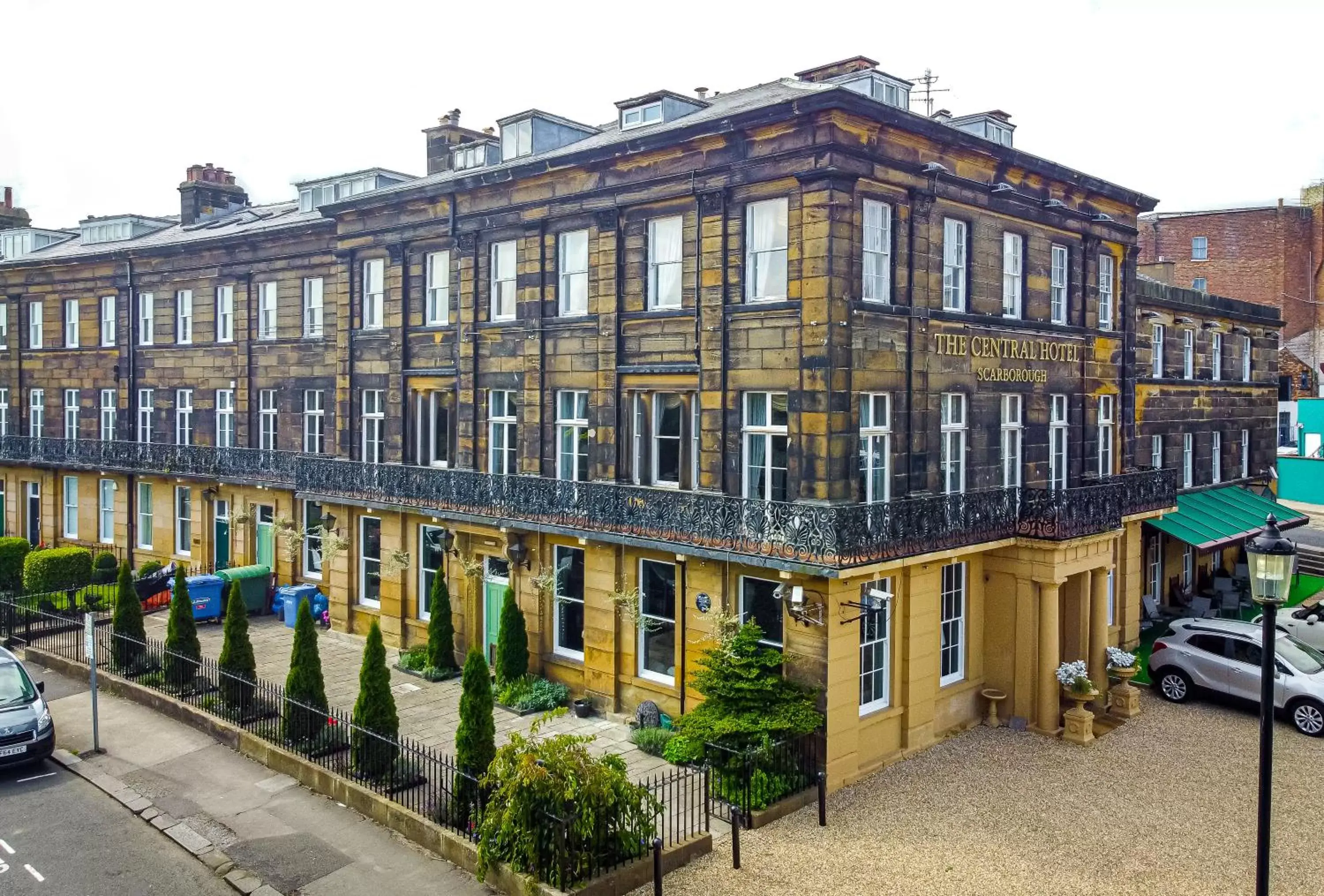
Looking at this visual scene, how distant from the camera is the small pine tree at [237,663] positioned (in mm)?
18484

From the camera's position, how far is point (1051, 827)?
14602mm

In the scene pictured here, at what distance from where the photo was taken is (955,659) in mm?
19094

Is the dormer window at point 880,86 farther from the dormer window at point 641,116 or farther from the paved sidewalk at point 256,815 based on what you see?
the paved sidewalk at point 256,815

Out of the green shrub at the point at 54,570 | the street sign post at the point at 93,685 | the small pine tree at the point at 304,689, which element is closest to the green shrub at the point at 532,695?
the small pine tree at the point at 304,689

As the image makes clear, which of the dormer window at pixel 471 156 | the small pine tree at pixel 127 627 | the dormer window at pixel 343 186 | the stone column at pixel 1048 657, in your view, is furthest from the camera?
the dormer window at pixel 343 186

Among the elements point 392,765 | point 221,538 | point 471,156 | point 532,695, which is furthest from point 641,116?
point 221,538

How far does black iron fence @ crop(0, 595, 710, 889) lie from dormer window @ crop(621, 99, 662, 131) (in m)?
13.0

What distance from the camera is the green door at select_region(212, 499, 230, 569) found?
30766 millimetres

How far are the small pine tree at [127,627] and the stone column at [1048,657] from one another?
1784cm

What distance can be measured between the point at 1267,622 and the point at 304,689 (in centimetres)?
1419

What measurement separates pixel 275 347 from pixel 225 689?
1357 cm

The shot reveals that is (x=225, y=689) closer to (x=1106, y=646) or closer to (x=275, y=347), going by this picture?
(x=275, y=347)

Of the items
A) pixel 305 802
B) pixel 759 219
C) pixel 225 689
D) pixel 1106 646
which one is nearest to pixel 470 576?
pixel 225 689

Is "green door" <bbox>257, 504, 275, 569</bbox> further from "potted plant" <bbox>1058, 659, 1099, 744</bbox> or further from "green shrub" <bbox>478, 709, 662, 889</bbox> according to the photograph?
"potted plant" <bbox>1058, 659, 1099, 744</bbox>
